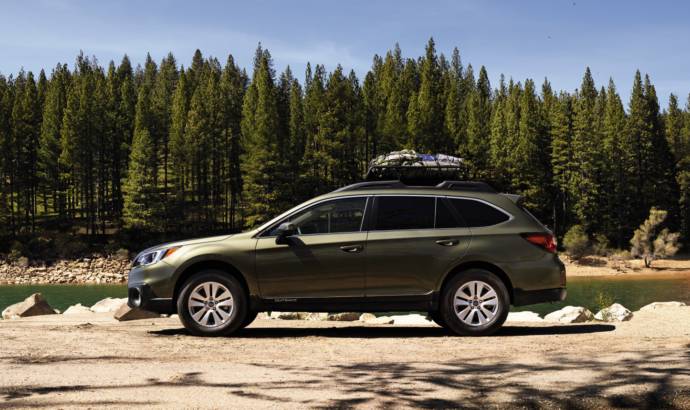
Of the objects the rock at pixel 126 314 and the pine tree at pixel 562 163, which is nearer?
the rock at pixel 126 314

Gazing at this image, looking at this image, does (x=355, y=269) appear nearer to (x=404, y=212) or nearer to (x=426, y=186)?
(x=404, y=212)

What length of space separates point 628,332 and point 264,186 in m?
58.5

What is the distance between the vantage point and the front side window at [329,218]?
945cm

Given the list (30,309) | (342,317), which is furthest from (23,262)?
(342,317)

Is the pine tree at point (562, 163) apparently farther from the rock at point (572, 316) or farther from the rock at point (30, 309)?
the rock at point (30, 309)

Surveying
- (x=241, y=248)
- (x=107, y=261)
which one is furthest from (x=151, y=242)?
(x=241, y=248)

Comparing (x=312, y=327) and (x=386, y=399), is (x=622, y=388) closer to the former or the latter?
(x=386, y=399)

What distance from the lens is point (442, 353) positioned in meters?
7.92

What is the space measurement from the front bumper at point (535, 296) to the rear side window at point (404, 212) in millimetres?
1432

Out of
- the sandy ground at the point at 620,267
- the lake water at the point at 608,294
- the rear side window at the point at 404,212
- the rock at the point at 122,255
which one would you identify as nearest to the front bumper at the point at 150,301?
the rear side window at the point at 404,212

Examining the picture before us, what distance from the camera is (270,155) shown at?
224 feet

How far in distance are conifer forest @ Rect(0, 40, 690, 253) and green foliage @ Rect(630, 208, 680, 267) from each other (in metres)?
7.91

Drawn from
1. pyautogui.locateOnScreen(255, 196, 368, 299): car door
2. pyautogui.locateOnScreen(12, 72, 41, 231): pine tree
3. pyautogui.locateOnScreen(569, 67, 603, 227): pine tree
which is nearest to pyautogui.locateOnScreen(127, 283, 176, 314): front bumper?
pyautogui.locateOnScreen(255, 196, 368, 299): car door

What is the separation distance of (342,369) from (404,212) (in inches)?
129
